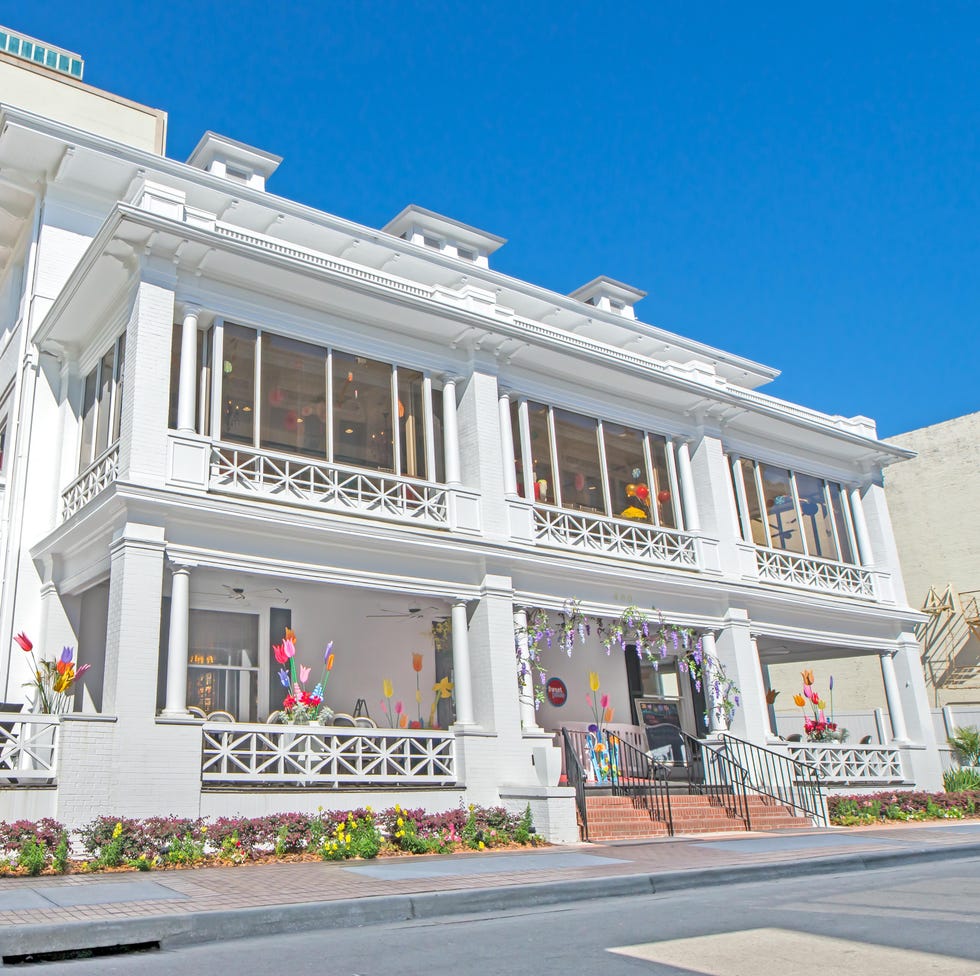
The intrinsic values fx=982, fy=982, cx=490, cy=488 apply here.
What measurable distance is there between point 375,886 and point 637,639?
1104cm

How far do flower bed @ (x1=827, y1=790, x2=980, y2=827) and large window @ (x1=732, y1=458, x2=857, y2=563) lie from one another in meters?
5.92

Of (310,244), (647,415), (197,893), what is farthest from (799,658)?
(197,893)

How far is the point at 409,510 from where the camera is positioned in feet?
55.7

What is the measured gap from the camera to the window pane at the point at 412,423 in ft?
59.6

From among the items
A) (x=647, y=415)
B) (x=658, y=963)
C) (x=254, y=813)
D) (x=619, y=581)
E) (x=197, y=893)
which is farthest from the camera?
(x=647, y=415)

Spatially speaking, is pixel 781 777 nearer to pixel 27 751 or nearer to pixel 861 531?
pixel 861 531

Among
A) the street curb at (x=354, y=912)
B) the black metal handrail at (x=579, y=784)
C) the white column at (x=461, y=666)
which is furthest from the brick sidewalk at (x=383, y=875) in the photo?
the white column at (x=461, y=666)

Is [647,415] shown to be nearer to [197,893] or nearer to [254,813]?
[254,813]

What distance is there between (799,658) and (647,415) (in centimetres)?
975

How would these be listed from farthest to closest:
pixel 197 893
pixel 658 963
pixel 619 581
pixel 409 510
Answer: pixel 619 581 → pixel 409 510 → pixel 197 893 → pixel 658 963

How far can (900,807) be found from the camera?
19.5m

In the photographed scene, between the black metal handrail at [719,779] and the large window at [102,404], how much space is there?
11408 millimetres

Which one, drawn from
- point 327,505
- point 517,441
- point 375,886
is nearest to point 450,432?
point 517,441

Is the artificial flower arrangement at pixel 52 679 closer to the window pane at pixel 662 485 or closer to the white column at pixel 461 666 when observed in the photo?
the white column at pixel 461 666
